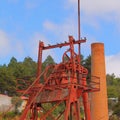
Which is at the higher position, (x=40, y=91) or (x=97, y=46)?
(x=97, y=46)

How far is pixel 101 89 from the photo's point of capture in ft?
114

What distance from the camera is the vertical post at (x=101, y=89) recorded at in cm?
3488

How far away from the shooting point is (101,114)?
34.8 meters

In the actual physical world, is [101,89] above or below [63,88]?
above

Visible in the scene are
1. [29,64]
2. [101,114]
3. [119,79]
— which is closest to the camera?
[101,114]

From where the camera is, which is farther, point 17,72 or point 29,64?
point 29,64

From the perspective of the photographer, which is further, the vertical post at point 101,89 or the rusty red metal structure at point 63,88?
the vertical post at point 101,89

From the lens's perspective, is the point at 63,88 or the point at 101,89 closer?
the point at 63,88

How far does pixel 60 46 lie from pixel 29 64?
90058mm

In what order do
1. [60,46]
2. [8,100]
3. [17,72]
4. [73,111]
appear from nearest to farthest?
[73,111] → [60,46] → [8,100] → [17,72]

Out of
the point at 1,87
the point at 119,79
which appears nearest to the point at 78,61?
the point at 1,87

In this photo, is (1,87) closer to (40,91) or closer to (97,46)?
(97,46)

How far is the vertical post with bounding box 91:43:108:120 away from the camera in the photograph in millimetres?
34875

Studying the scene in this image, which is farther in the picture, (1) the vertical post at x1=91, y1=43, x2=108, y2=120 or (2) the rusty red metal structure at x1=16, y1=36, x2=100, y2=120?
(1) the vertical post at x1=91, y1=43, x2=108, y2=120
